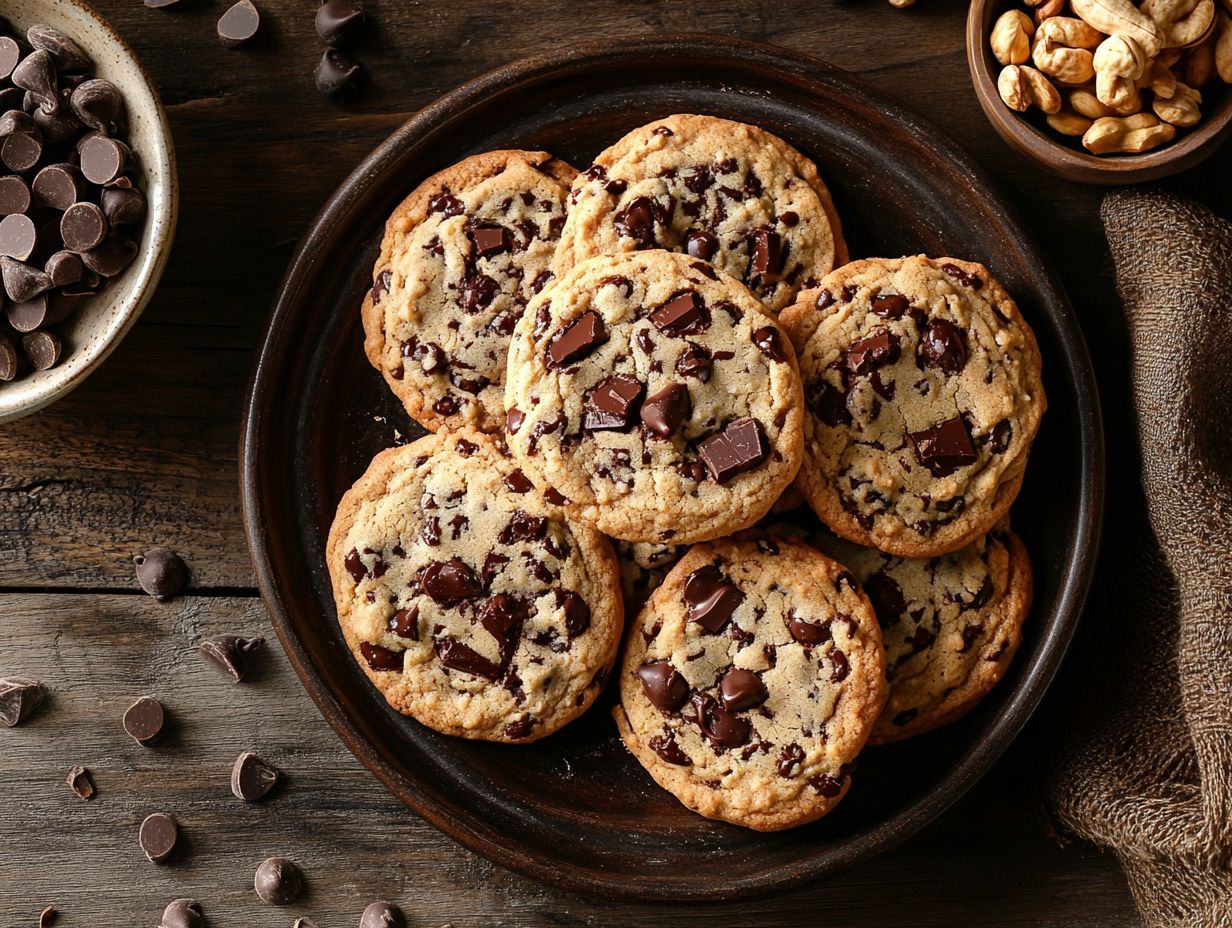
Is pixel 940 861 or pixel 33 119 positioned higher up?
pixel 33 119

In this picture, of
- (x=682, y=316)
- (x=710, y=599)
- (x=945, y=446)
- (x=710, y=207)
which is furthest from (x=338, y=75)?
(x=945, y=446)

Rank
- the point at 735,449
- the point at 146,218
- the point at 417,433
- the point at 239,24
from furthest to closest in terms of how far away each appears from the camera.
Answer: the point at 239,24 → the point at 417,433 → the point at 146,218 → the point at 735,449

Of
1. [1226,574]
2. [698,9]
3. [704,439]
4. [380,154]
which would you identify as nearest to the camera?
[704,439]

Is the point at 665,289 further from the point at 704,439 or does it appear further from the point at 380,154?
the point at 380,154

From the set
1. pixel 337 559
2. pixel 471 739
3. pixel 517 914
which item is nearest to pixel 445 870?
pixel 517 914

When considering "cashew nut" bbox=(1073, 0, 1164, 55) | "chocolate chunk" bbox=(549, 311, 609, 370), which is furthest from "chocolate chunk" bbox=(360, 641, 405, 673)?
"cashew nut" bbox=(1073, 0, 1164, 55)

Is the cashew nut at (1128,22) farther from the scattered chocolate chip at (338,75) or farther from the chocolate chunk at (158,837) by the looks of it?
the chocolate chunk at (158,837)

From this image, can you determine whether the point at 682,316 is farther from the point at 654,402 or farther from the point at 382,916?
the point at 382,916
